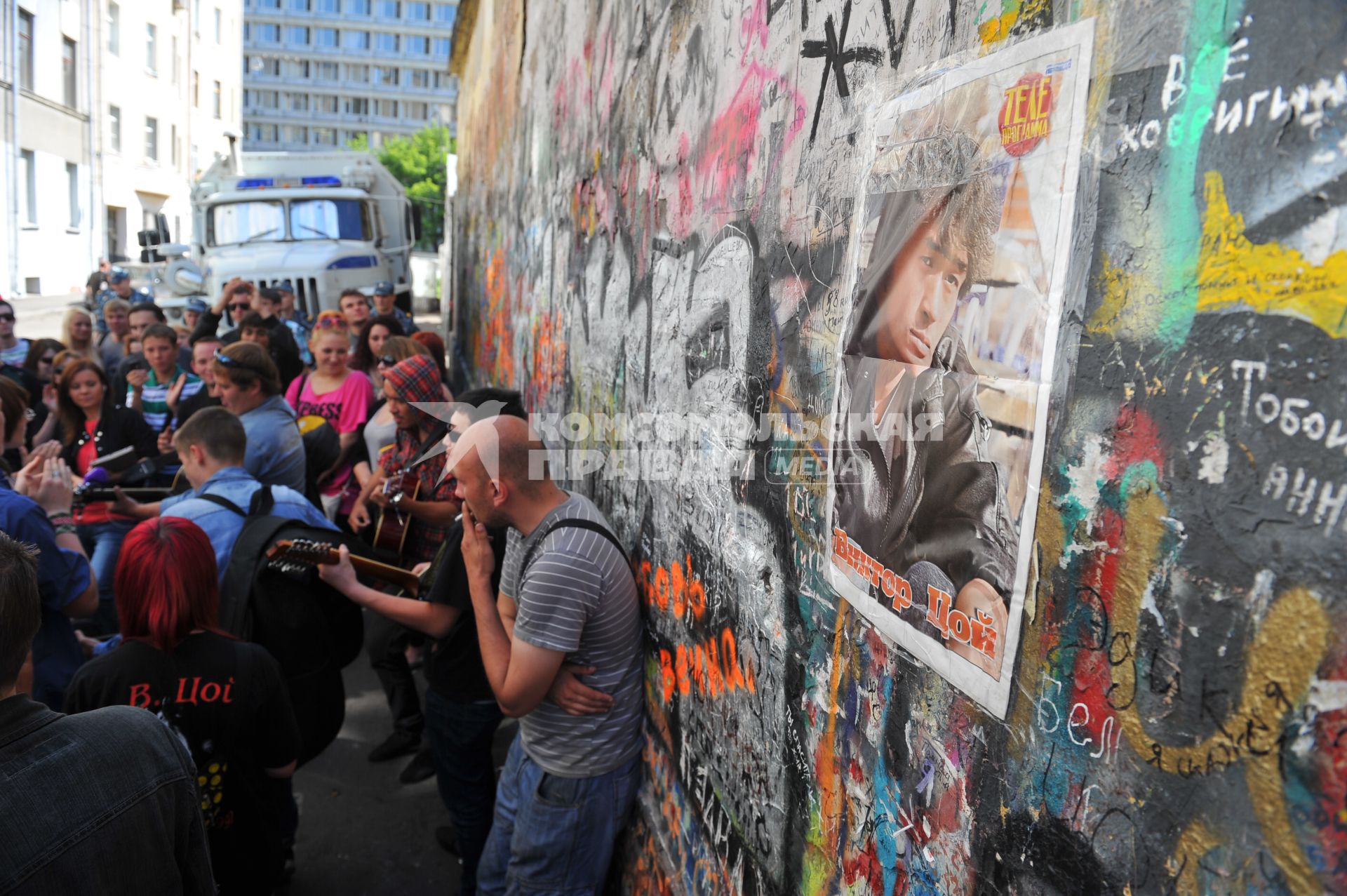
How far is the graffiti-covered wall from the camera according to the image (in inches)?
28.8

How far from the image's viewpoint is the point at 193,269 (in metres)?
13.6

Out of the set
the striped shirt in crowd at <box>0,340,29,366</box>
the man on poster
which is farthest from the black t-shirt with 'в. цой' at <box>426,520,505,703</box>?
the striped shirt in crowd at <box>0,340,29,366</box>

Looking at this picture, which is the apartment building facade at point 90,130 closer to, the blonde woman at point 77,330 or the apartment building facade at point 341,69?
the blonde woman at point 77,330

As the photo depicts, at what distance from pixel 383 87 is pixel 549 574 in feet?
290

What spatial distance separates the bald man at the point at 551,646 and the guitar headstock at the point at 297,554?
26.9 inches

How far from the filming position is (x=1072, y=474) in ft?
3.18

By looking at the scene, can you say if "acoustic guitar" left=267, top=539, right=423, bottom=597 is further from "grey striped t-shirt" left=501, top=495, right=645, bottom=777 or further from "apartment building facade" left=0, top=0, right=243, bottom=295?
"apartment building facade" left=0, top=0, right=243, bottom=295

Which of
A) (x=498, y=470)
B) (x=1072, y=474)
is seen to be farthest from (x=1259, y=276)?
(x=498, y=470)

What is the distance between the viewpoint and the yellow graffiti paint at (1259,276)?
0.70 m

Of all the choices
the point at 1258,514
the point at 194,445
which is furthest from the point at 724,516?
the point at 194,445

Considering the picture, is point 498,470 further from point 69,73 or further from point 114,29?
point 114,29

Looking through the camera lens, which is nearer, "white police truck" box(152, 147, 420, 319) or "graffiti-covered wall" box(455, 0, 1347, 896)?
"graffiti-covered wall" box(455, 0, 1347, 896)

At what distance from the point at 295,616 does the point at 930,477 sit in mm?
2836

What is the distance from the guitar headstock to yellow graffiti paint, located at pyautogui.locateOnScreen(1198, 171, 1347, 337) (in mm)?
3157
